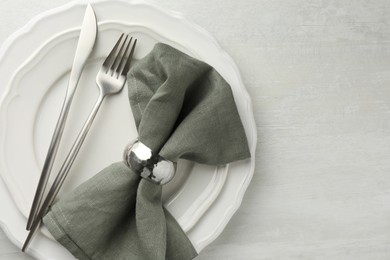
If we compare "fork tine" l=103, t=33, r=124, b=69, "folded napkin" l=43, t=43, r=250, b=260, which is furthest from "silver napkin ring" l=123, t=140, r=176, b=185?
"fork tine" l=103, t=33, r=124, b=69

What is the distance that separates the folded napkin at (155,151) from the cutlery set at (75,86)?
16mm

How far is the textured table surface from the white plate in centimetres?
6

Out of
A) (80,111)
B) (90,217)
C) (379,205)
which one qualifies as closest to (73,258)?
(90,217)

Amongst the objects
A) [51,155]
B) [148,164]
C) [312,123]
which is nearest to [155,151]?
[148,164]

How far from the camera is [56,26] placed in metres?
0.62

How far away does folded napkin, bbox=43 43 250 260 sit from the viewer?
0.59m

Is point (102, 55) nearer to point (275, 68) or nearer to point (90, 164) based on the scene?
point (90, 164)

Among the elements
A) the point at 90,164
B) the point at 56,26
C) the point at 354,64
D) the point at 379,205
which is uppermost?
the point at 56,26

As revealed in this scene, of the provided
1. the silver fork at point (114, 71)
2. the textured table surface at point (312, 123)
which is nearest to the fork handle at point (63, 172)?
the silver fork at point (114, 71)

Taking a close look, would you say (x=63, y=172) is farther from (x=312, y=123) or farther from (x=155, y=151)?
(x=312, y=123)

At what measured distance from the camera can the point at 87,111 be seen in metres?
0.63

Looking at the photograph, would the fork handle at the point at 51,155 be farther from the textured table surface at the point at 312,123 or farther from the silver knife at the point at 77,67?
the textured table surface at the point at 312,123

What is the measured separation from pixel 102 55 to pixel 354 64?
1.16 ft

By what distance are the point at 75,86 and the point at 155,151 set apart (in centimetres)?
12
